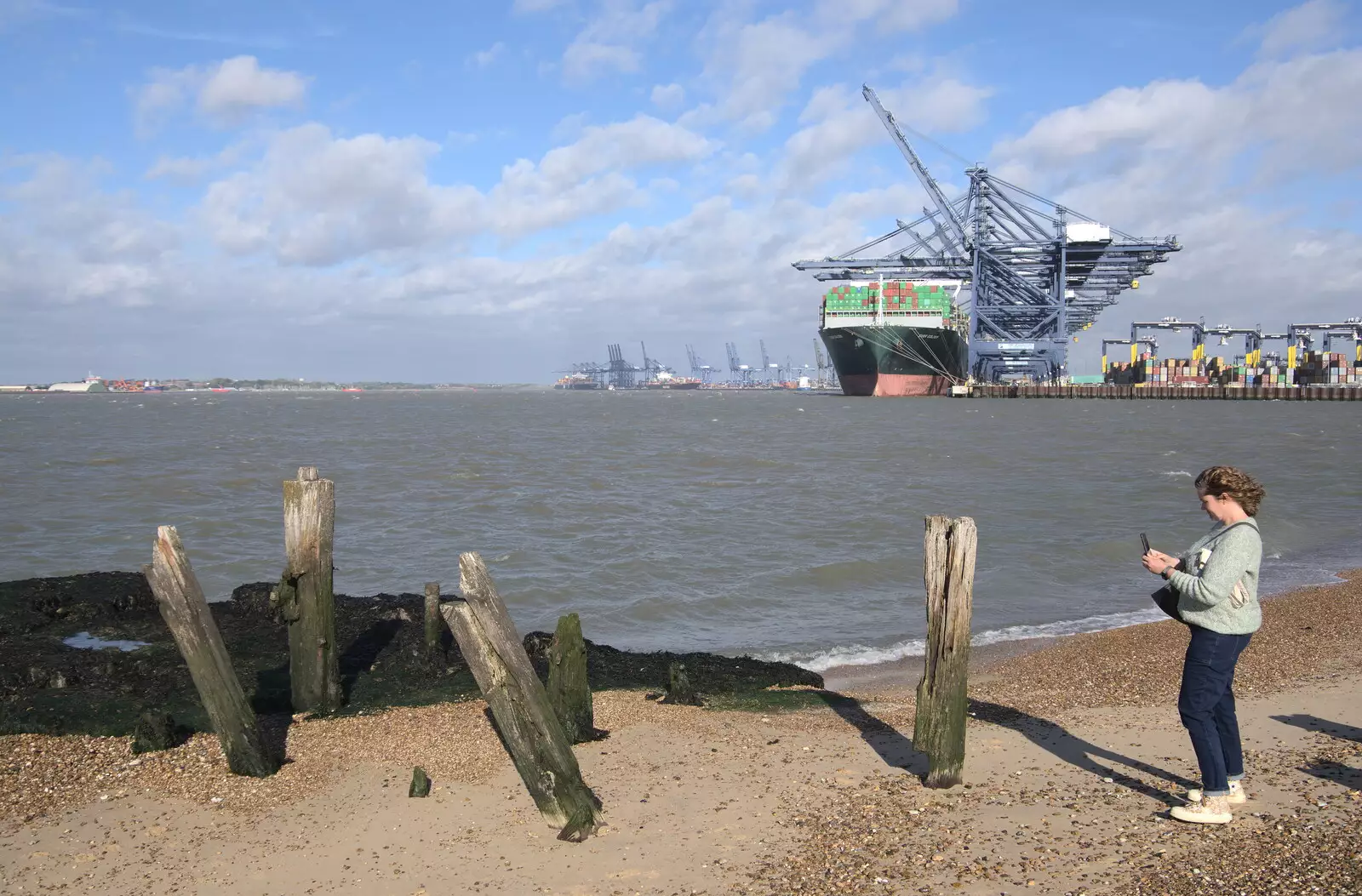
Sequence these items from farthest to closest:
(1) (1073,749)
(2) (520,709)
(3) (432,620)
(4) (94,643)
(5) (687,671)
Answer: (4) (94,643) < (3) (432,620) < (5) (687,671) < (1) (1073,749) < (2) (520,709)

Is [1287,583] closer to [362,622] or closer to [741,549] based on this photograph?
[741,549]

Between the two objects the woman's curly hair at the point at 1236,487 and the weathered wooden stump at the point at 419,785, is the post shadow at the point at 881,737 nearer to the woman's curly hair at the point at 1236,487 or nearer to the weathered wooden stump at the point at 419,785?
the woman's curly hair at the point at 1236,487

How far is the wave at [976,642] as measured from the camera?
10.2m

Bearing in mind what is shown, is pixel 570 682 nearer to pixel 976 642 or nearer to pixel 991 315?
pixel 976 642

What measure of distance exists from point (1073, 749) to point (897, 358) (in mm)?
84146

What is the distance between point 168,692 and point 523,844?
3.90m

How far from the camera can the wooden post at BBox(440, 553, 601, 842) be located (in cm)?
501

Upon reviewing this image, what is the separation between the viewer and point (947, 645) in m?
5.53

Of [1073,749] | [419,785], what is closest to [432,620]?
[419,785]

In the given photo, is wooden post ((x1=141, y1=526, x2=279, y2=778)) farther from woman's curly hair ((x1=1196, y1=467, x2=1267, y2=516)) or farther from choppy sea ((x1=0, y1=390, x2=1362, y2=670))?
choppy sea ((x1=0, y1=390, x2=1362, y2=670))

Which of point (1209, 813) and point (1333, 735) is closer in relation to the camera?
point (1209, 813)

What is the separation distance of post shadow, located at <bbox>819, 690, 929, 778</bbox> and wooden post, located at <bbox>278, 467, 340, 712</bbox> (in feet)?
11.8

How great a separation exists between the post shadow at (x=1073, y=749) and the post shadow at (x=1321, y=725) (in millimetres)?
1219

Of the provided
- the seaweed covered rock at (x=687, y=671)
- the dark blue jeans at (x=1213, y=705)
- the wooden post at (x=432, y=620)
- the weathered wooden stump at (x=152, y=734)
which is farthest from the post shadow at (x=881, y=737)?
the weathered wooden stump at (x=152, y=734)
